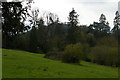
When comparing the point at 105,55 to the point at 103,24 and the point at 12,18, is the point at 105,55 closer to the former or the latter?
the point at 12,18

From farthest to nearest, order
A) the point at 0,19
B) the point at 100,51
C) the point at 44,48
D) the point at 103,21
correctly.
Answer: the point at 103,21 → the point at 44,48 → the point at 100,51 → the point at 0,19

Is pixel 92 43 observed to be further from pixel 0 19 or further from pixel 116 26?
pixel 0 19

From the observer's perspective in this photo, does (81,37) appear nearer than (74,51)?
No

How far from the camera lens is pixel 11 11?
2525 cm

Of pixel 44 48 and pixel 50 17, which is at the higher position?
pixel 50 17

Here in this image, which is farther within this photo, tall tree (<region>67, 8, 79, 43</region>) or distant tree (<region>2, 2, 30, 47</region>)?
tall tree (<region>67, 8, 79, 43</region>)

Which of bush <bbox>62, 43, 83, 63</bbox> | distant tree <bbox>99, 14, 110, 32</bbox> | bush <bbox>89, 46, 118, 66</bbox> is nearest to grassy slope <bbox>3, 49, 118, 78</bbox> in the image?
bush <bbox>62, 43, 83, 63</bbox>

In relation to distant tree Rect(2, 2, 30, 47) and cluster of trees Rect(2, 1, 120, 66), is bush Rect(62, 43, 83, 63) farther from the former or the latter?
distant tree Rect(2, 2, 30, 47)

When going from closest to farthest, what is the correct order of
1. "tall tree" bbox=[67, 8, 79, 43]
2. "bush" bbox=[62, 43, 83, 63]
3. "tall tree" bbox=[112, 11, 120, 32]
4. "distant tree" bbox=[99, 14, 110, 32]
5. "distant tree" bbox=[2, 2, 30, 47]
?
1. "distant tree" bbox=[2, 2, 30, 47]
2. "bush" bbox=[62, 43, 83, 63]
3. "tall tree" bbox=[67, 8, 79, 43]
4. "tall tree" bbox=[112, 11, 120, 32]
5. "distant tree" bbox=[99, 14, 110, 32]

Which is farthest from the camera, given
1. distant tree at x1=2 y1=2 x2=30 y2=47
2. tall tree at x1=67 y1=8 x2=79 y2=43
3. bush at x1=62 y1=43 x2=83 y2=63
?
tall tree at x1=67 y1=8 x2=79 y2=43

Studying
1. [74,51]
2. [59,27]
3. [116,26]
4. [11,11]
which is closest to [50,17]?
[59,27]

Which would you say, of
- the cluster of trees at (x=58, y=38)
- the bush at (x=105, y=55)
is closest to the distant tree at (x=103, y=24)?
the cluster of trees at (x=58, y=38)

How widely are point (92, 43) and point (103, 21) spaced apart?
133 ft

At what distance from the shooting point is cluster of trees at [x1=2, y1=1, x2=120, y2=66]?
2606cm
